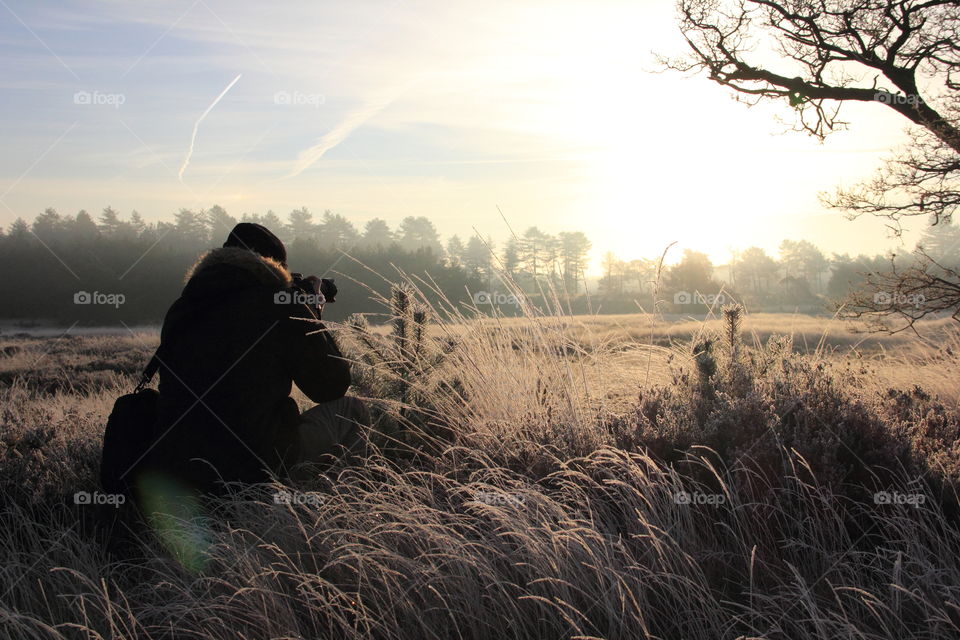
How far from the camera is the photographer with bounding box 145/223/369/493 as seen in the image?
→ 329 centimetres

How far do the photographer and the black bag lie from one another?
0.19 meters

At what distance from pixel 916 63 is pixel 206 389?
500 inches

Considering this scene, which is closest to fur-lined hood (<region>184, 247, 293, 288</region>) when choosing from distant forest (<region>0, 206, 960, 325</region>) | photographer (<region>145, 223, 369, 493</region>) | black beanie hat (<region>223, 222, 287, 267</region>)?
photographer (<region>145, 223, 369, 493</region>)

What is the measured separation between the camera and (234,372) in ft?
10.9

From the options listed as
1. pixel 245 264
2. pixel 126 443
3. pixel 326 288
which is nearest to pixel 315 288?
pixel 326 288

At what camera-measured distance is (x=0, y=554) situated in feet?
11.1

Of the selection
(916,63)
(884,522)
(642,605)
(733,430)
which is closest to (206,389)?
(642,605)

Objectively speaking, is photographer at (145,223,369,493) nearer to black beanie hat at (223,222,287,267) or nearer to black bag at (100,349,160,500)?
black bag at (100,349,160,500)

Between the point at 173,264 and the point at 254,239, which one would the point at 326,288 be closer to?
the point at 254,239

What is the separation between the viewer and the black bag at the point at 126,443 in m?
3.37

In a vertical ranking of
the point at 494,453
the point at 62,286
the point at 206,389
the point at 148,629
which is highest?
the point at 62,286

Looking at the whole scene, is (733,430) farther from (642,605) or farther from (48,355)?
(48,355)

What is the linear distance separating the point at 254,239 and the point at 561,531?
2821mm

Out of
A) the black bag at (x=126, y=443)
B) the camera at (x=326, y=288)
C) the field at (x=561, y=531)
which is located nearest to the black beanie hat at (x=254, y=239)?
the camera at (x=326, y=288)
